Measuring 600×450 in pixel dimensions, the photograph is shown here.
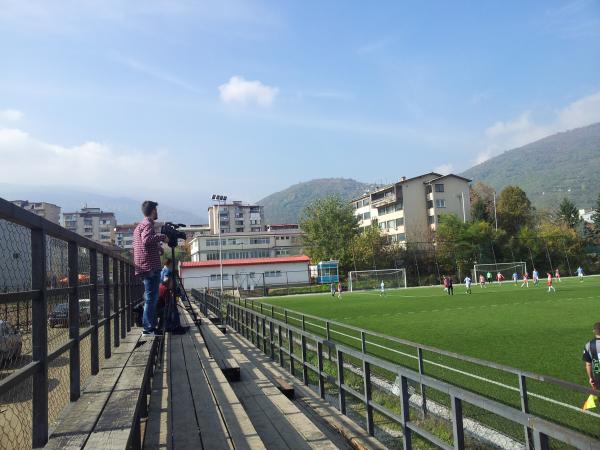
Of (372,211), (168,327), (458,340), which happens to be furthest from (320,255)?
(168,327)

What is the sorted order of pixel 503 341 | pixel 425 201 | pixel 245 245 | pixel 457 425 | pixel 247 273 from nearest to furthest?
pixel 457 425, pixel 503 341, pixel 247 273, pixel 425 201, pixel 245 245

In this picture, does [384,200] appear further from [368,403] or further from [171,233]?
[368,403]

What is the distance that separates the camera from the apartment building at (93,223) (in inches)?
5418

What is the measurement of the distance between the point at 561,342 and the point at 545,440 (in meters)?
12.4

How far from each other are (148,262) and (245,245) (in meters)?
93.3

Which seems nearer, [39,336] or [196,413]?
[39,336]

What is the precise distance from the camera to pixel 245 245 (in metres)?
99.2

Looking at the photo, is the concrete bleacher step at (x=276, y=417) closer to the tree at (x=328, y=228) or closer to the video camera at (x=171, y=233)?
the video camera at (x=171, y=233)

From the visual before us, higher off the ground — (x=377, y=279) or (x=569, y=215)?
(x=569, y=215)

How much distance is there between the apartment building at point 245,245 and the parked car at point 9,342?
90341mm

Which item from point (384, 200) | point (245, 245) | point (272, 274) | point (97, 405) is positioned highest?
point (384, 200)

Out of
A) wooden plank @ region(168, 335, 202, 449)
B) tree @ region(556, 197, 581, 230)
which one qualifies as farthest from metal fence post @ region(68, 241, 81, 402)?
tree @ region(556, 197, 581, 230)

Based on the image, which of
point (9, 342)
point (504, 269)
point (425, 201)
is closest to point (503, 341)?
point (9, 342)

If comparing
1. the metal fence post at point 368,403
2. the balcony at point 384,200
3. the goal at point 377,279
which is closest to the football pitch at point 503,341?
the metal fence post at point 368,403
